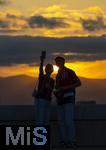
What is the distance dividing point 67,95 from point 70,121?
55 cm

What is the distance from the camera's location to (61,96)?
55.4 ft

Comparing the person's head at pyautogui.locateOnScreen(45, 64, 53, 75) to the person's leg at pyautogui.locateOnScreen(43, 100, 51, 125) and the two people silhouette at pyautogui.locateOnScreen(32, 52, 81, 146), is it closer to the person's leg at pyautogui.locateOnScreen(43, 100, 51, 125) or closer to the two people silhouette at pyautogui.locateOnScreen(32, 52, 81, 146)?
the two people silhouette at pyautogui.locateOnScreen(32, 52, 81, 146)

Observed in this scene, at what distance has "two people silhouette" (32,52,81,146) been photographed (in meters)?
16.8

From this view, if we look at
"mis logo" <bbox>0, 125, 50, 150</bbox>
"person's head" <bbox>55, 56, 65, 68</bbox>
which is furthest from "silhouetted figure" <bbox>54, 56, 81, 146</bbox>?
"mis logo" <bbox>0, 125, 50, 150</bbox>

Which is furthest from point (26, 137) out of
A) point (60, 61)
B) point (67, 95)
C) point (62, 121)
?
point (62, 121)

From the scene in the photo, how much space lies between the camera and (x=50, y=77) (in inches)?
678

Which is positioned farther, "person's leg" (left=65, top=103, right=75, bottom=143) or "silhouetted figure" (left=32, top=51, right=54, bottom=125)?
"silhouetted figure" (left=32, top=51, right=54, bottom=125)

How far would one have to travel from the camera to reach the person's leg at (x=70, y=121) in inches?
663

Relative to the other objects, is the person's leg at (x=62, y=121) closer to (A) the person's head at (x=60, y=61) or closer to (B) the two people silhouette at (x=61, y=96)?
(B) the two people silhouette at (x=61, y=96)

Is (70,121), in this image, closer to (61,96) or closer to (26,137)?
(61,96)

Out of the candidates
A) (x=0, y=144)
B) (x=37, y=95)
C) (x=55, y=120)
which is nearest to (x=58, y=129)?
(x=55, y=120)

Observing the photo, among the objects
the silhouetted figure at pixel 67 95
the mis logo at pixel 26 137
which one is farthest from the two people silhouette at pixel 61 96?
the mis logo at pixel 26 137

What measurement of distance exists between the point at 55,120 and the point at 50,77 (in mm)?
1498

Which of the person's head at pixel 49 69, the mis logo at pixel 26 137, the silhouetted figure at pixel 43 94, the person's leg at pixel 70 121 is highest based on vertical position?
the person's head at pixel 49 69
